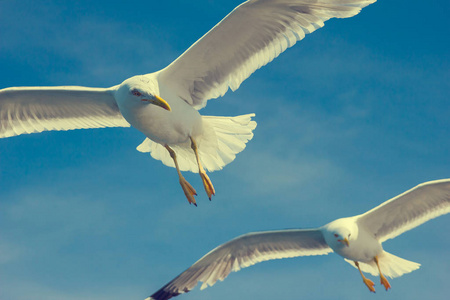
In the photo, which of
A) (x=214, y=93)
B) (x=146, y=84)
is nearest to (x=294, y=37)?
(x=214, y=93)

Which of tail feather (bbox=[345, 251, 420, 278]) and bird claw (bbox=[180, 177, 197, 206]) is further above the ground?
bird claw (bbox=[180, 177, 197, 206])

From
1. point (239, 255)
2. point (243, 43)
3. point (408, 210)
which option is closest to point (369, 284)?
point (408, 210)

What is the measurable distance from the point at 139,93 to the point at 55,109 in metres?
2.31

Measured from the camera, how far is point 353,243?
39.9 feet

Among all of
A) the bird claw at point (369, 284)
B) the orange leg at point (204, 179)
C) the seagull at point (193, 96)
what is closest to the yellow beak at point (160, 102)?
the seagull at point (193, 96)

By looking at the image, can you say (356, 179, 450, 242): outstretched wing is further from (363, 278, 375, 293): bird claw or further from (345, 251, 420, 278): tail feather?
(363, 278, 375, 293): bird claw

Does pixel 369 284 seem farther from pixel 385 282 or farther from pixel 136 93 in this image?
pixel 136 93

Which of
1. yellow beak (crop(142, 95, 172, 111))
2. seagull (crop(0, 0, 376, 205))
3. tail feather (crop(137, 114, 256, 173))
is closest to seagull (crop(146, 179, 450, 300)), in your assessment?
tail feather (crop(137, 114, 256, 173))

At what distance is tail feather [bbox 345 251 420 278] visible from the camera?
13.0 metres

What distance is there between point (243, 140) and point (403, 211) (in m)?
3.53

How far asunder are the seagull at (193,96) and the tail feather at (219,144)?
0.02 m

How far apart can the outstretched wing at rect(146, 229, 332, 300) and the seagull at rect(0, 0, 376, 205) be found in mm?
2053

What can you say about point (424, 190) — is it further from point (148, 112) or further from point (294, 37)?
point (148, 112)

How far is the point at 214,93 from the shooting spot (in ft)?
34.7
